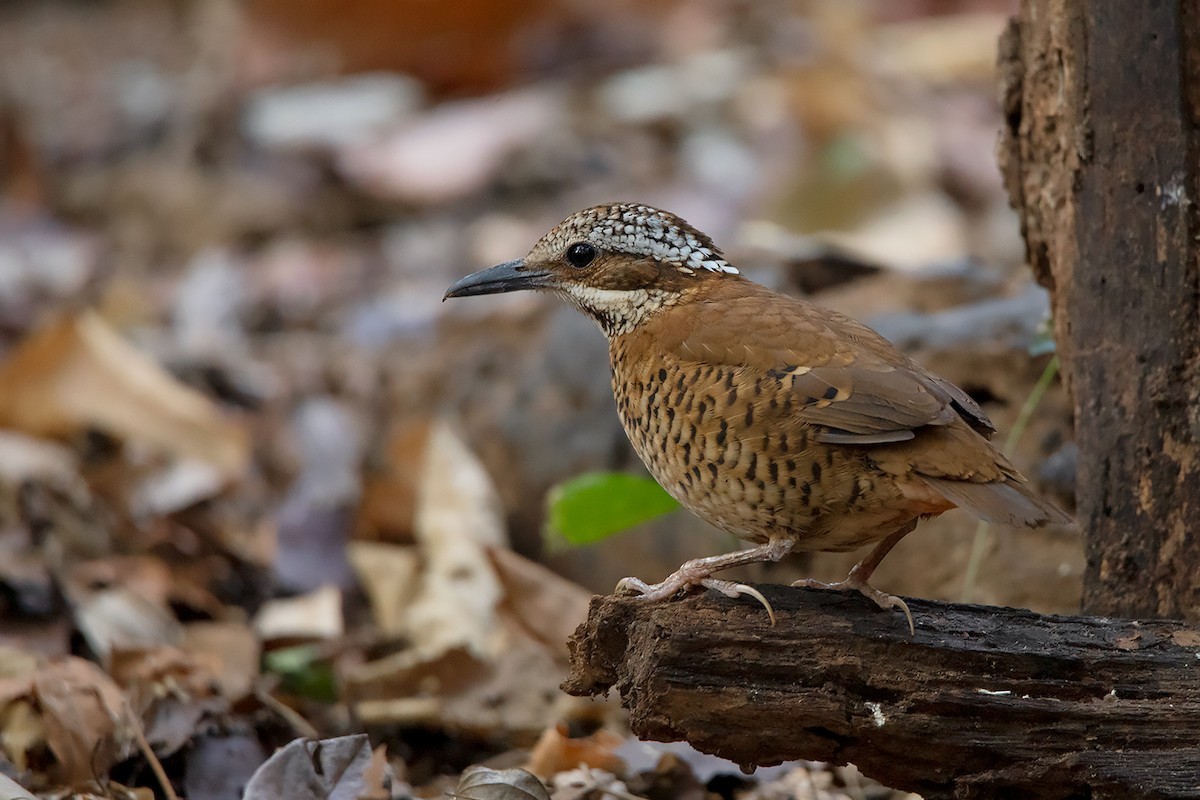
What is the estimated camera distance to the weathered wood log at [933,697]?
3.16 metres

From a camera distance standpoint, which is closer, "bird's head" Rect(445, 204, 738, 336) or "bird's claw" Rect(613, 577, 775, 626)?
"bird's claw" Rect(613, 577, 775, 626)

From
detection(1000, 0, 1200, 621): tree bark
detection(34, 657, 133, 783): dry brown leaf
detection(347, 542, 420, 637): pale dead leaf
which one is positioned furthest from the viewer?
detection(347, 542, 420, 637): pale dead leaf

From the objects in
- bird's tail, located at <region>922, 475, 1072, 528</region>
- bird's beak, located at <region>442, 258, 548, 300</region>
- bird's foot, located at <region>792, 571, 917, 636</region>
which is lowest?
bird's foot, located at <region>792, 571, 917, 636</region>

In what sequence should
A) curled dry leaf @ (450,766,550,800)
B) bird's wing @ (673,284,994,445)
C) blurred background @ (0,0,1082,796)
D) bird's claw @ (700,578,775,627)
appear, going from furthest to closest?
blurred background @ (0,0,1082,796), curled dry leaf @ (450,766,550,800), bird's wing @ (673,284,994,445), bird's claw @ (700,578,775,627)

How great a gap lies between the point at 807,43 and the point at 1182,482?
894 centimetres

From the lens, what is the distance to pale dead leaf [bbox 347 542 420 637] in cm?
587

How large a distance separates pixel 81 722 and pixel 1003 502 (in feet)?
7.68

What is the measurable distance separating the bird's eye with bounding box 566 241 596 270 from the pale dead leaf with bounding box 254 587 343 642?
1824 mm

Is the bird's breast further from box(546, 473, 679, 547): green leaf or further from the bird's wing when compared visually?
box(546, 473, 679, 547): green leaf

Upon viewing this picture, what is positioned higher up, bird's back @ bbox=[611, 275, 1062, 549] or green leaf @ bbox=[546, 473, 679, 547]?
bird's back @ bbox=[611, 275, 1062, 549]

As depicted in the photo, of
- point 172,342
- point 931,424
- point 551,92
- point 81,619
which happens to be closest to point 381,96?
point 551,92

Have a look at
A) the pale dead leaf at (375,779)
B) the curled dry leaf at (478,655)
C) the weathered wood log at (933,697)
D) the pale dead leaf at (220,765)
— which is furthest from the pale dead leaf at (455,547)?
the weathered wood log at (933,697)

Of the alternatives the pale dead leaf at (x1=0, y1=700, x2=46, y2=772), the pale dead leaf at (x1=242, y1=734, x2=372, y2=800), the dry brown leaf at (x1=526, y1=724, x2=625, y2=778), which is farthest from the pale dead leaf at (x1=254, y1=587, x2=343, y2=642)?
the pale dead leaf at (x1=242, y1=734, x2=372, y2=800)

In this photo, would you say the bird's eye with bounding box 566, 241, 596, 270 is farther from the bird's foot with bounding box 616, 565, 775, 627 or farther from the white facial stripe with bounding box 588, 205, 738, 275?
the bird's foot with bounding box 616, 565, 775, 627
